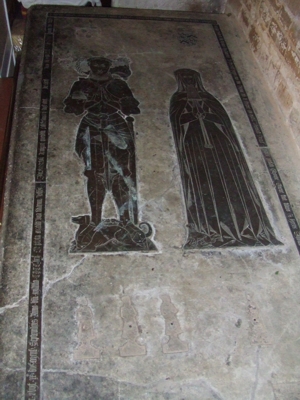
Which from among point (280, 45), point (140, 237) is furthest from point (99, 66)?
point (140, 237)

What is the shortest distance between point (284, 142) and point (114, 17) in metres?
2.06

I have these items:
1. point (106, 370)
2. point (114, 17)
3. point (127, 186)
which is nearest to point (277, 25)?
point (114, 17)

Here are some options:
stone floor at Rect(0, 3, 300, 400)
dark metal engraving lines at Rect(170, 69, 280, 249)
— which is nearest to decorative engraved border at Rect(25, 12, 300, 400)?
stone floor at Rect(0, 3, 300, 400)

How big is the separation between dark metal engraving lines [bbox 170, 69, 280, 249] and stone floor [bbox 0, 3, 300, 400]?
0.01 meters

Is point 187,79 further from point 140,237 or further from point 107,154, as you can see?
point 140,237

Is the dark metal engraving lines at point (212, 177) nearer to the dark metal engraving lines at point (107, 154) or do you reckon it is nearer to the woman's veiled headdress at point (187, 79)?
the woman's veiled headdress at point (187, 79)

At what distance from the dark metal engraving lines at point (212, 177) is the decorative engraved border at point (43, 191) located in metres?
0.19

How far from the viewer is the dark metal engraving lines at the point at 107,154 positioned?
2713 millimetres

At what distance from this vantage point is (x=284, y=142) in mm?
3354

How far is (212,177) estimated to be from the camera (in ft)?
10.0

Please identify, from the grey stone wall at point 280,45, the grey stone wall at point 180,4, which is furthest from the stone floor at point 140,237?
the grey stone wall at point 180,4

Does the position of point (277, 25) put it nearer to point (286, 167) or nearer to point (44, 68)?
point (286, 167)

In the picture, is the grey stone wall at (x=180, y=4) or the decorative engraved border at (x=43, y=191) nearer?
the decorative engraved border at (x=43, y=191)

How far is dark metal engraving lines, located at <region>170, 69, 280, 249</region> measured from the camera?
2.80m
